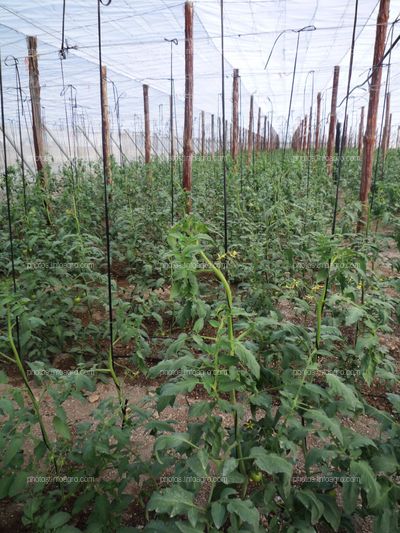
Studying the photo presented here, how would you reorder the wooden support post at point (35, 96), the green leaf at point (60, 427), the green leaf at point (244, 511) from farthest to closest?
the wooden support post at point (35, 96) → the green leaf at point (60, 427) → the green leaf at point (244, 511)

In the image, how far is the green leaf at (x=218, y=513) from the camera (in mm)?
1096

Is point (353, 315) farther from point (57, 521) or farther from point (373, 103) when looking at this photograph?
point (373, 103)

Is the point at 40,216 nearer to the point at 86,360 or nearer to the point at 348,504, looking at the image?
the point at 86,360

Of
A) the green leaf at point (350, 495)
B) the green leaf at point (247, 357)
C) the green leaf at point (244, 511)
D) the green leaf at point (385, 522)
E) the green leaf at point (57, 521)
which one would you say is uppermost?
the green leaf at point (247, 357)

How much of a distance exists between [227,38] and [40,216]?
4740mm

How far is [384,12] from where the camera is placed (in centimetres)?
442

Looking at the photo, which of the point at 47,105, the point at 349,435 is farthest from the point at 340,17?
the point at 47,105

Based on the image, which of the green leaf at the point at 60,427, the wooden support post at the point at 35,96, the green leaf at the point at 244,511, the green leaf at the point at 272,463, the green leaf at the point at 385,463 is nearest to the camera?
the green leaf at the point at 244,511

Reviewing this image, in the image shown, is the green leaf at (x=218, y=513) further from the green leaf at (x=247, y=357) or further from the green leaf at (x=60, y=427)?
the green leaf at (x=60, y=427)

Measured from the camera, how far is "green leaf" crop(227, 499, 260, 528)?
1092 mm

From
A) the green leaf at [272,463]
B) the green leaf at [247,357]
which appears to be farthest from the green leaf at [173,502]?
the green leaf at [247,357]

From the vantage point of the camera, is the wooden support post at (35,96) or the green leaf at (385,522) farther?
the wooden support post at (35,96)

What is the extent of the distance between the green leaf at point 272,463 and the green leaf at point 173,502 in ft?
0.72

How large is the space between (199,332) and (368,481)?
6.84ft
